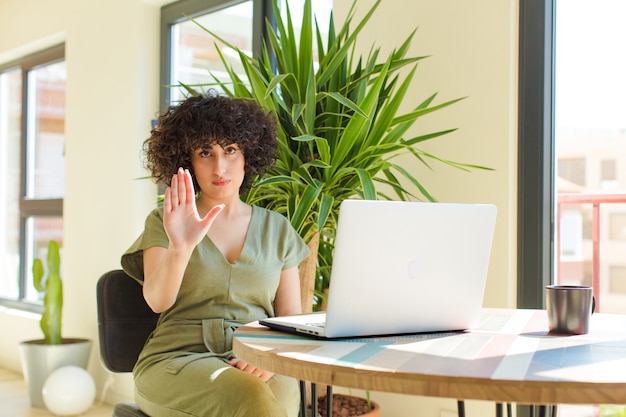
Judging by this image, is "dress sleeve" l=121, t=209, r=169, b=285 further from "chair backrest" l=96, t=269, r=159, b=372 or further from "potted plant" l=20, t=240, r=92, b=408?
"potted plant" l=20, t=240, r=92, b=408

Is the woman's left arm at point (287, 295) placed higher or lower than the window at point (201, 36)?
lower

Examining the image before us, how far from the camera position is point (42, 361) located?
444 cm

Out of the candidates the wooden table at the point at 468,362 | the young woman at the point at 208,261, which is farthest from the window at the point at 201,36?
the wooden table at the point at 468,362

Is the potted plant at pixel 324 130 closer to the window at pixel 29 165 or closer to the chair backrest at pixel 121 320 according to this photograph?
the chair backrest at pixel 121 320

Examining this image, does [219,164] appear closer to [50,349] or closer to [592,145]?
[592,145]

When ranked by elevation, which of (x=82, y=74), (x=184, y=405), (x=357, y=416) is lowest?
(x=357, y=416)

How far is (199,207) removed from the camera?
217 cm

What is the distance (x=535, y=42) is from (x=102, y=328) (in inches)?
66.7

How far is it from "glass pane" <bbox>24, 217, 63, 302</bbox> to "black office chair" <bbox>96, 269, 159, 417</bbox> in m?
3.47

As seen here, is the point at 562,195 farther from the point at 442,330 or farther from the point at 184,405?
the point at 184,405

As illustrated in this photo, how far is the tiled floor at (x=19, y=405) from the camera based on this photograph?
428 centimetres

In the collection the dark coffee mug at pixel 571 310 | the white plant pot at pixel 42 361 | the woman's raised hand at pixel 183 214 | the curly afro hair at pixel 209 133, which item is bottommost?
the white plant pot at pixel 42 361

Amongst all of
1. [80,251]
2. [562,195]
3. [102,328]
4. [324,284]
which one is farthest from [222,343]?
[80,251]

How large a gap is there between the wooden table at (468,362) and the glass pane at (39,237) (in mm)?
4251
